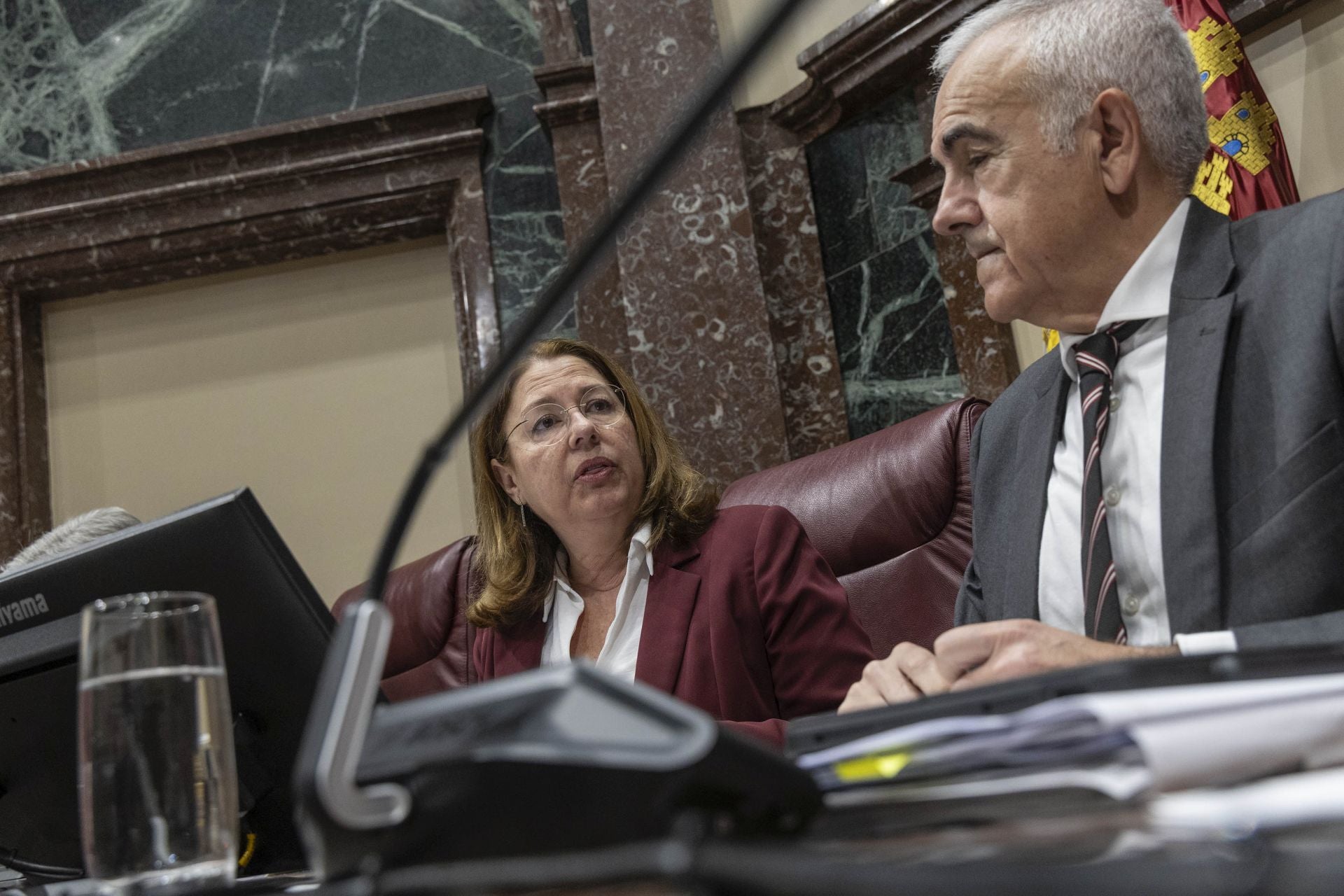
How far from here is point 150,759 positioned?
2.25 ft

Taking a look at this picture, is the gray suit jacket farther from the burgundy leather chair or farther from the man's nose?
the burgundy leather chair

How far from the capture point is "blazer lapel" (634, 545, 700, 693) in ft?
6.10

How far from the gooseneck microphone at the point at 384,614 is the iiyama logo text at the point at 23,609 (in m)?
0.69

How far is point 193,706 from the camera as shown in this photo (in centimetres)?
70

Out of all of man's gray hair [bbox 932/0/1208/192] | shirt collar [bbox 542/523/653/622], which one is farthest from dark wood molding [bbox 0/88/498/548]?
man's gray hair [bbox 932/0/1208/192]

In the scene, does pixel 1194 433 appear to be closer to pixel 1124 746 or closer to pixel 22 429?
pixel 1124 746

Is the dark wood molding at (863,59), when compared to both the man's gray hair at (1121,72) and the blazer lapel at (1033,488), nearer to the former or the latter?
the man's gray hair at (1121,72)

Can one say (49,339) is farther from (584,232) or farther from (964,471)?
(964,471)

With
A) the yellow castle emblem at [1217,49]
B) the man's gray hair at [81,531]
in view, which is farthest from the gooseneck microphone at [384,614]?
the yellow castle emblem at [1217,49]

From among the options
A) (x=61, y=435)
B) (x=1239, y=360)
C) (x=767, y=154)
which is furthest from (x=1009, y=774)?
(x=61, y=435)

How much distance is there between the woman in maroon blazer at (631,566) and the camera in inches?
72.9

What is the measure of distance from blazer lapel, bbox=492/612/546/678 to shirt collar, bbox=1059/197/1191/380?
1077mm

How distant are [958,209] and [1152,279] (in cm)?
24

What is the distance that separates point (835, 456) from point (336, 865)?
6.06 ft
